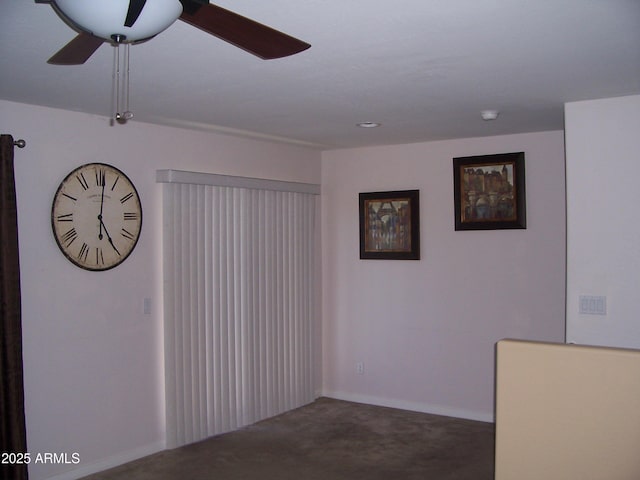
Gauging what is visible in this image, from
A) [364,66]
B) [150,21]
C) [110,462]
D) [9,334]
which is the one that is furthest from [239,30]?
[110,462]

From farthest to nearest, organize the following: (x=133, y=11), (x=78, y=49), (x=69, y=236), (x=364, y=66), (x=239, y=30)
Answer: (x=69, y=236) < (x=364, y=66) < (x=78, y=49) < (x=239, y=30) < (x=133, y=11)

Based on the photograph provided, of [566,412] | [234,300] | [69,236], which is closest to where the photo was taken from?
[566,412]

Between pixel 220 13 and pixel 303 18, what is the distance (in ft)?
2.01

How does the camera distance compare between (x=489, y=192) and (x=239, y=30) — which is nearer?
(x=239, y=30)

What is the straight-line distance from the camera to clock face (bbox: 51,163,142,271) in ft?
13.0

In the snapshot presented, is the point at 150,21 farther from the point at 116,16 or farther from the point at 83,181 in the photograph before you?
the point at 83,181

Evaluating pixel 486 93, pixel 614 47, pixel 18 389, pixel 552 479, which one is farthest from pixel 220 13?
pixel 18 389

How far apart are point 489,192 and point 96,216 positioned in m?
3.09

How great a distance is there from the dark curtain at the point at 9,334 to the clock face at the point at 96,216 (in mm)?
377

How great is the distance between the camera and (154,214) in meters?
4.55

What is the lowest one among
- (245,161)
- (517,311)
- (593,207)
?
(517,311)

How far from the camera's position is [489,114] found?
13.6 ft

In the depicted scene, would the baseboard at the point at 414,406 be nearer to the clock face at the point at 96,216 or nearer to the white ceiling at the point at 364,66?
the white ceiling at the point at 364,66

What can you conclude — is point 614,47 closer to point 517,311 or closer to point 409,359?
point 517,311
